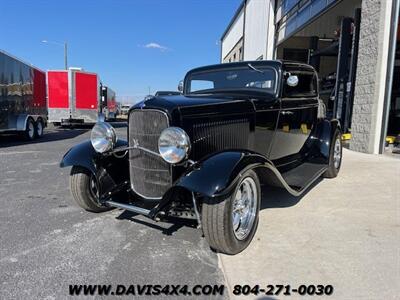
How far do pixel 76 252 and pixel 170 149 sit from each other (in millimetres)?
1280

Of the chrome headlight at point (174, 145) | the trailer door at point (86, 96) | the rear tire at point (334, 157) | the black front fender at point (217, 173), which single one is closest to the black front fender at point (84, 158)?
the chrome headlight at point (174, 145)

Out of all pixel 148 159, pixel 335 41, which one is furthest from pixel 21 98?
pixel 335 41

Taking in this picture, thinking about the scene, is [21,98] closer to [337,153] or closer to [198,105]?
[337,153]

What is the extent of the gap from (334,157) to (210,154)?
3561 mm

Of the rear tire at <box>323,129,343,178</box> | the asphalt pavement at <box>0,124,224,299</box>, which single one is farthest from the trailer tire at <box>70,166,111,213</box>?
the rear tire at <box>323,129,343,178</box>

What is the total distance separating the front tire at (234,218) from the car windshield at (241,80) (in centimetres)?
167

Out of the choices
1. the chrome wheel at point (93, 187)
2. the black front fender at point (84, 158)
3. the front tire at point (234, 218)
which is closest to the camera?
the front tire at point (234, 218)

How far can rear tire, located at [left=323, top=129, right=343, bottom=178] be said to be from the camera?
605 centimetres

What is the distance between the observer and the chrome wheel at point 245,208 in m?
3.45

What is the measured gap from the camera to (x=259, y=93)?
4715 mm

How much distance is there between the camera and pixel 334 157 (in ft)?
20.5

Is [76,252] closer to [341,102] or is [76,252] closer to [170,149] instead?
[170,149]

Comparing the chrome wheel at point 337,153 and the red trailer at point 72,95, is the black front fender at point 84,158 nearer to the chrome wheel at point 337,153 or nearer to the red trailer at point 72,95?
the chrome wheel at point 337,153

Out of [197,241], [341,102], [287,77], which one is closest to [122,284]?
[197,241]
